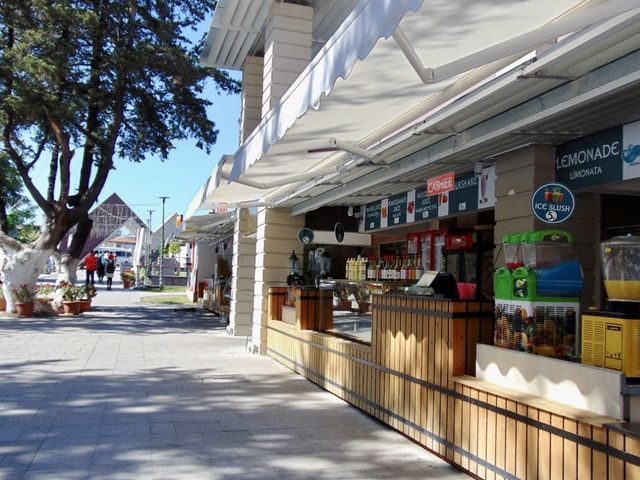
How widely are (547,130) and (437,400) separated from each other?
2202 mm

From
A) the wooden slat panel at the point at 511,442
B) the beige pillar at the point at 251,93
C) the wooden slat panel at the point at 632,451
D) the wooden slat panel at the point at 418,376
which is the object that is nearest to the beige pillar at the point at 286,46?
the beige pillar at the point at 251,93

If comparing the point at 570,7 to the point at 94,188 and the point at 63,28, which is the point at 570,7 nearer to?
the point at 63,28

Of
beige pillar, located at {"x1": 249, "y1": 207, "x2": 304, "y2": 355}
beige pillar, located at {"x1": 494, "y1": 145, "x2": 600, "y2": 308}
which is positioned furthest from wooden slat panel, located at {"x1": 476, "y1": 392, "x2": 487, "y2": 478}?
beige pillar, located at {"x1": 249, "y1": 207, "x2": 304, "y2": 355}

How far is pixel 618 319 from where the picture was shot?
3.32m

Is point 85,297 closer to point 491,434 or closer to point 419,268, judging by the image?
point 419,268

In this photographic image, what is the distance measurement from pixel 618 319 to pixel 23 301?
53.9 feet

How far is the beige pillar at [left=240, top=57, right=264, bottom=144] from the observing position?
13.6 m

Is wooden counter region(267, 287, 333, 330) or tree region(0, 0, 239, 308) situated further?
tree region(0, 0, 239, 308)

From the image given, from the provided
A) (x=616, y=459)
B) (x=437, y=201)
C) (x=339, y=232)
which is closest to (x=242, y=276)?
(x=339, y=232)

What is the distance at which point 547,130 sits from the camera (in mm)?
4633

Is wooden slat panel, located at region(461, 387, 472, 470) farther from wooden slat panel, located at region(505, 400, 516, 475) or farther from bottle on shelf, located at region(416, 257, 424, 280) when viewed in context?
bottle on shelf, located at region(416, 257, 424, 280)

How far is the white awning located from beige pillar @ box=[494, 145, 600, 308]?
86 cm

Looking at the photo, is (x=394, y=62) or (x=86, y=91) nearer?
(x=394, y=62)

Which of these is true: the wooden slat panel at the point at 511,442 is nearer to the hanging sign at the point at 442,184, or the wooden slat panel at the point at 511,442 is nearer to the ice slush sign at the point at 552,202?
the ice slush sign at the point at 552,202
